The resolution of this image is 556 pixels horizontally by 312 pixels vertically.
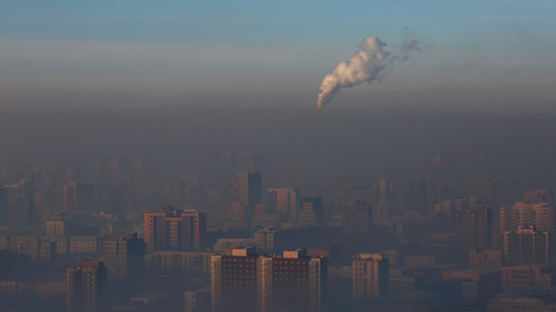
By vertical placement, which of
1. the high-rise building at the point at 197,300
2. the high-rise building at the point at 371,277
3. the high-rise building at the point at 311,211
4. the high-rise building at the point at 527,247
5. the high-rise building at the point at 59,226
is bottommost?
the high-rise building at the point at 197,300

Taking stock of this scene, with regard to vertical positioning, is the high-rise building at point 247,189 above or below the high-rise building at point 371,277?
above

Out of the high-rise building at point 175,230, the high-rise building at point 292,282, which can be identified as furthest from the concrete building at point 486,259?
the high-rise building at point 292,282

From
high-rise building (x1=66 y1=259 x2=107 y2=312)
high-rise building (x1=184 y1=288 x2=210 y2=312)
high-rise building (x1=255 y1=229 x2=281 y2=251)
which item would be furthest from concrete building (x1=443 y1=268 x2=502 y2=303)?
high-rise building (x1=66 y1=259 x2=107 y2=312)

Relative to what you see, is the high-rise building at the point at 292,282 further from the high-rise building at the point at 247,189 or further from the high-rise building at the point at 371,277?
the high-rise building at the point at 247,189

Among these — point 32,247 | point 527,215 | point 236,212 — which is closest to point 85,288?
point 32,247

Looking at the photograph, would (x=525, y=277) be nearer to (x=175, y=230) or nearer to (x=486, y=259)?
(x=486, y=259)

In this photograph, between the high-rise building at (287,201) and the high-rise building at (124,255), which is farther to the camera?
the high-rise building at (287,201)
